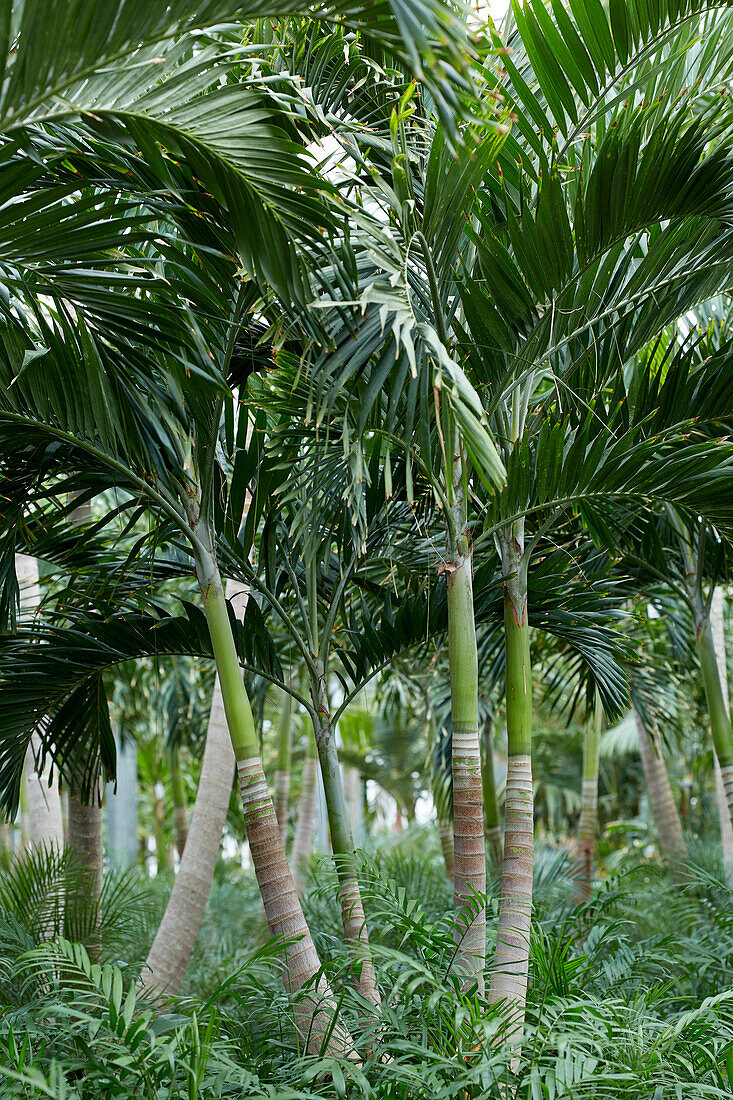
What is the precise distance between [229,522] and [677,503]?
5.40ft

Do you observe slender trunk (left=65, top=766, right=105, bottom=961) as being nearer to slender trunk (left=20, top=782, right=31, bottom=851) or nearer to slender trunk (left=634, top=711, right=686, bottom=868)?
slender trunk (left=20, top=782, right=31, bottom=851)

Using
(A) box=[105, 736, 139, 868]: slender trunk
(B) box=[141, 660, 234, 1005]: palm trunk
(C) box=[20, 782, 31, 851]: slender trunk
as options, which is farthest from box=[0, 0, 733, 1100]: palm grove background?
(A) box=[105, 736, 139, 868]: slender trunk

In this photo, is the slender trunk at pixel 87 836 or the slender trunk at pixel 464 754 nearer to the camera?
the slender trunk at pixel 464 754

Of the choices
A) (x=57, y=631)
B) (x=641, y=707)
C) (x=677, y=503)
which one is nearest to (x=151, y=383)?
(x=57, y=631)

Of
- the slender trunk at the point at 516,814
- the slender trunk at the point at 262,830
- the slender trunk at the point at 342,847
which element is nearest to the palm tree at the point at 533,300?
the slender trunk at the point at 516,814

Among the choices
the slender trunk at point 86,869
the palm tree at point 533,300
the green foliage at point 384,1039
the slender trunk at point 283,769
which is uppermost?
the palm tree at point 533,300

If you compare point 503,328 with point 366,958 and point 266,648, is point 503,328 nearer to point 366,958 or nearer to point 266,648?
point 266,648

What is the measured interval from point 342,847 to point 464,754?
66 centimetres

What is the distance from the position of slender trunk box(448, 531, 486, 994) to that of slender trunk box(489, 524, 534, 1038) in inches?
3.6

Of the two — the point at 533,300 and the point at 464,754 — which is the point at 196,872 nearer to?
the point at 464,754

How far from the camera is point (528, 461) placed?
2707 mm

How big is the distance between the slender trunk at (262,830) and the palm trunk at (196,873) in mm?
1709

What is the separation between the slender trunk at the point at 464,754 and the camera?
2.73m

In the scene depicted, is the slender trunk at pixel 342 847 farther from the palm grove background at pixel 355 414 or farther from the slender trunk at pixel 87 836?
the slender trunk at pixel 87 836
